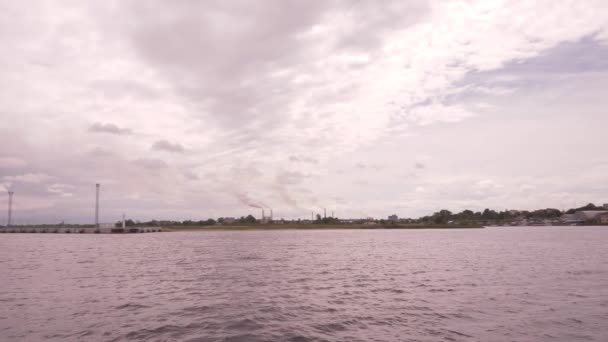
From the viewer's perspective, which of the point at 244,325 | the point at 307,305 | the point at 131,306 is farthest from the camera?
the point at 307,305

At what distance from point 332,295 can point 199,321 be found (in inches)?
539

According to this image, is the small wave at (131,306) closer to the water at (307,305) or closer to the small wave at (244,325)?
the water at (307,305)

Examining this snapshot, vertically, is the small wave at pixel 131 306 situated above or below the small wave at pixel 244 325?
above

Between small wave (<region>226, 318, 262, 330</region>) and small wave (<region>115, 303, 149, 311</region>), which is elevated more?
small wave (<region>115, 303, 149, 311</region>)

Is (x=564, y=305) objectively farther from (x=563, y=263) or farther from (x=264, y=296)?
(x=563, y=263)

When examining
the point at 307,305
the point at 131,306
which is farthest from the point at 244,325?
the point at 131,306

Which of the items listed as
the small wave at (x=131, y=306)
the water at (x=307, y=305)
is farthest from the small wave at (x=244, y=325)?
the small wave at (x=131, y=306)

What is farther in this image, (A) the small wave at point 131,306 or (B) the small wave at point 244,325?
(A) the small wave at point 131,306

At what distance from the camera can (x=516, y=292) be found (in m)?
37.6

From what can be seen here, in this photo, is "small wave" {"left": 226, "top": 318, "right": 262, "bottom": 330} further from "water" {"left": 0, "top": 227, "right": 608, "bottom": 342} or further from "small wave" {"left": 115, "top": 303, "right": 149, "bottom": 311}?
"small wave" {"left": 115, "top": 303, "right": 149, "bottom": 311}

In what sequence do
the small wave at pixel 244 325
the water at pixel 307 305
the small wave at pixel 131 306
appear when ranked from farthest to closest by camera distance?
the small wave at pixel 131 306
the small wave at pixel 244 325
the water at pixel 307 305

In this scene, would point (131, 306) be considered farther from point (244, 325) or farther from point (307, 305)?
point (307, 305)

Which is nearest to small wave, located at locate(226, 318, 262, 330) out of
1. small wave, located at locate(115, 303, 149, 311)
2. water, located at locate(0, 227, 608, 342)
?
water, located at locate(0, 227, 608, 342)

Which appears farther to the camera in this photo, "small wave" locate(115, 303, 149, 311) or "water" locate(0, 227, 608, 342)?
"small wave" locate(115, 303, 149, 311)
